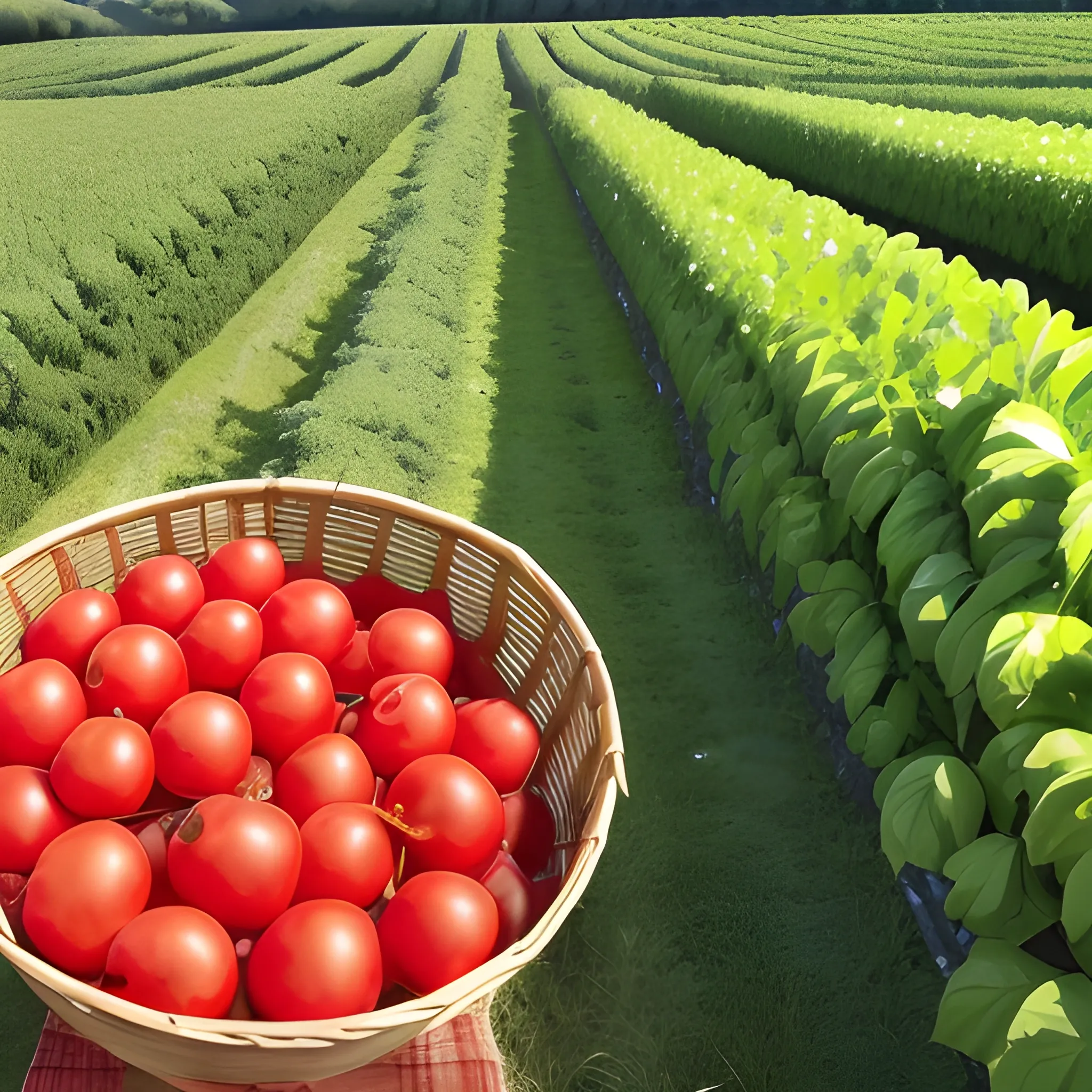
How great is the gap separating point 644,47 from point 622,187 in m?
38.9

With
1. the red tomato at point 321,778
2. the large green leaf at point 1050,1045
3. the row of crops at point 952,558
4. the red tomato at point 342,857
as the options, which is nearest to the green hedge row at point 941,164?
the row of crops at point 952,558

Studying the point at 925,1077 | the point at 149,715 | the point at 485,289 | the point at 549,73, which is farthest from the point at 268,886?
the point at 549,73

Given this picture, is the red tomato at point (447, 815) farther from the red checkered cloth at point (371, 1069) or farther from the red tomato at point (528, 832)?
the red checkered cloth at point (371, 1069)

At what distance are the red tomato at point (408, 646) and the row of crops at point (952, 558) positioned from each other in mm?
1156

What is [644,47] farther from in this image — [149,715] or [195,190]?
[149,715]

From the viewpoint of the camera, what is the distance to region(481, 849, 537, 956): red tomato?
1.62 m

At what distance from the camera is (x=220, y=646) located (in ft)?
6.47

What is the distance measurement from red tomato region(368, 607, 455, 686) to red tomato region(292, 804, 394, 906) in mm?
Answer: 446

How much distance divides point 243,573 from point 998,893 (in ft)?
6.45

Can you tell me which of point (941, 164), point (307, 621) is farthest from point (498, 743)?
point (941, 164)

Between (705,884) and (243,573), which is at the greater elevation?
(243,573)

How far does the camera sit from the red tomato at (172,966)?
4.33 feet

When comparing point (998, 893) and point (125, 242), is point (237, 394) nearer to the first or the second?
point (125, 242)

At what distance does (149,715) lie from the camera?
1859 millimetres
